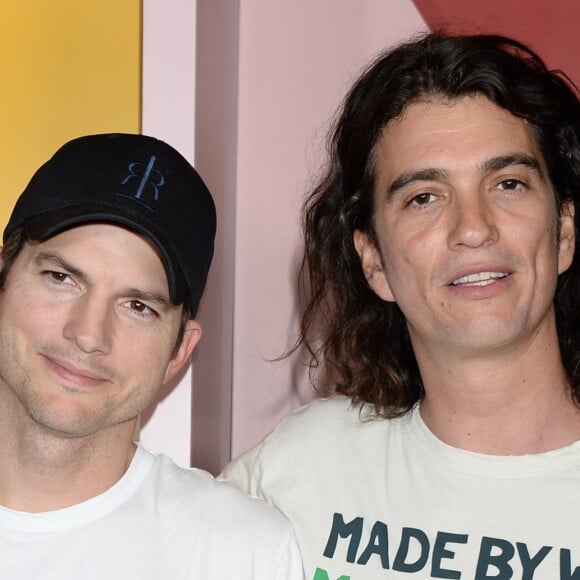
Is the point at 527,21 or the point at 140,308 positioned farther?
the point at 527,21

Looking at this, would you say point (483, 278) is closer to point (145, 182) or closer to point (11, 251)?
point (145, 182)

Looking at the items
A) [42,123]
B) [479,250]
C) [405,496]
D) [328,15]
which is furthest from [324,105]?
[405,496]

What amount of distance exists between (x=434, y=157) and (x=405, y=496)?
58 cm

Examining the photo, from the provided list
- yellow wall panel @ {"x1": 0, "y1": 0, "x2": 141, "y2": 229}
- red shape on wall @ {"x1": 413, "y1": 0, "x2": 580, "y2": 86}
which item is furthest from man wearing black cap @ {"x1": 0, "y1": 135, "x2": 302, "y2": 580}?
red shape on wall @ {"x1": 413, "y1": 0, "x2": 580, "y2": 86}

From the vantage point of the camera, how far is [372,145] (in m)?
2.09

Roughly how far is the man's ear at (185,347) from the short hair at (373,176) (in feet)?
Answer: 1.20

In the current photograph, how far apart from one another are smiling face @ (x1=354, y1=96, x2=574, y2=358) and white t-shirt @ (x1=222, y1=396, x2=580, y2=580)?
0.66 feet

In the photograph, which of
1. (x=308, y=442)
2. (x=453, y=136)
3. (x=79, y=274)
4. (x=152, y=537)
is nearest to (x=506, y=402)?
(x=308, y=442)

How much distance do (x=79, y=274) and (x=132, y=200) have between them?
144mm

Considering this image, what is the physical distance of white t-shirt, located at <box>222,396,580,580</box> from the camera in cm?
178

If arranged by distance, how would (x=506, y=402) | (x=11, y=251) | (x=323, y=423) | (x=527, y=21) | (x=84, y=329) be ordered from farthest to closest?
(x=527, y=21) → (x=323, y=423) → (x=506, y=402) → (x=11, y=251) → (x=84, y=329)

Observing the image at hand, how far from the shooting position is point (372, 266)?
2135 millimetres

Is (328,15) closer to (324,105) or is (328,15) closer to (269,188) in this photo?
(324,105)

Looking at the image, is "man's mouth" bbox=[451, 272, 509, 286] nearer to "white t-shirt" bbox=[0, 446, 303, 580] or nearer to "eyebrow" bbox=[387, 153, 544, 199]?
"eyebrow" bbox=[387, 153, 544, 199]
